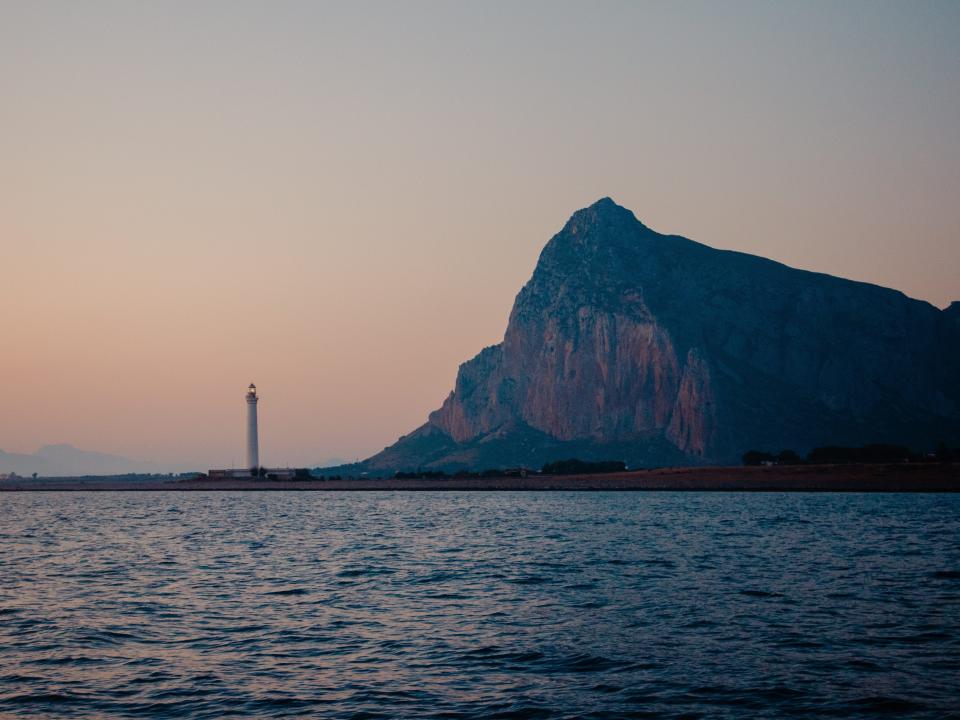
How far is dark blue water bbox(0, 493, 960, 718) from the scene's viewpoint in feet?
69.2

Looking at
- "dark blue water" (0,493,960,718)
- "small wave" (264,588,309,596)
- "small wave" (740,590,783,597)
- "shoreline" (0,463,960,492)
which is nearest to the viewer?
"dark blue water" (0,493,960,718)

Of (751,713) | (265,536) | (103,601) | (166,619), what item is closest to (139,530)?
(265,536)

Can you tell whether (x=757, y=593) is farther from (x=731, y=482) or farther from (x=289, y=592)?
(x=731, y=482)

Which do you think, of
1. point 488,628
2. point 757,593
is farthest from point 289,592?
point 757,593

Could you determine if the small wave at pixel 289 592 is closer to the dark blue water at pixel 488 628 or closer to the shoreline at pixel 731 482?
the dark blue water at pixel 488 628

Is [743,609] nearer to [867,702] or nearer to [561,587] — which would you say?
[561,587]

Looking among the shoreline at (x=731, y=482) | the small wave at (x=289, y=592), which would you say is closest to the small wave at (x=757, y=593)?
the small wave at (x=289, y=592)

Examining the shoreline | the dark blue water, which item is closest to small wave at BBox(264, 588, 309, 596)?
the dark blue water

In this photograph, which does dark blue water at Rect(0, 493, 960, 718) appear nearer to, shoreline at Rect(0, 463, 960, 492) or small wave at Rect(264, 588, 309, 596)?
small wave at Rect(264, 588, 309, 596)

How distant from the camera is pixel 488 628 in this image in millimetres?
29312

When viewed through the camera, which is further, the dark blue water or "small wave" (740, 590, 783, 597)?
"small wave" (740, 590, 783, 597)

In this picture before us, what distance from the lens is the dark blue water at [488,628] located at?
2108cm

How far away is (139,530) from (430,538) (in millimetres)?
25583

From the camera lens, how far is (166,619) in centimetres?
3158
